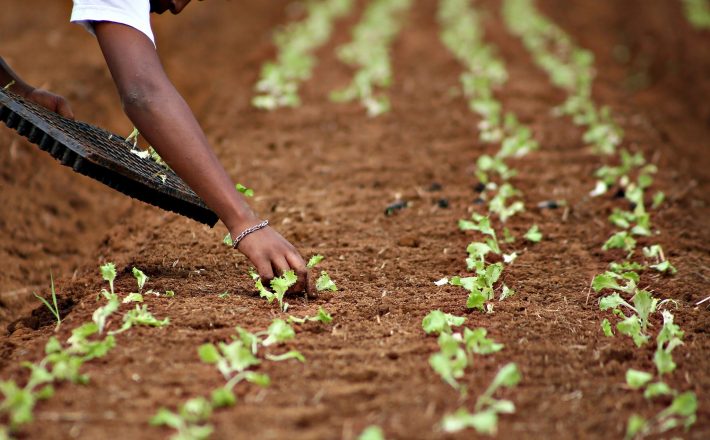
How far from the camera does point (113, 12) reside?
2.36 meters

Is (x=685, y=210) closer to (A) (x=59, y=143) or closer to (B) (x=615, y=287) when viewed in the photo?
(B) (x=615, y=287)

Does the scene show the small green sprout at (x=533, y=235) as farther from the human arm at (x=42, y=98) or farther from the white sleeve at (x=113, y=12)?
the human arm at (x=42, y=98)

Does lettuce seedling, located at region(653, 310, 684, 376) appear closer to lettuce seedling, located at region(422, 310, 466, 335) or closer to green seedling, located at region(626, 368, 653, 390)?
green seedling, located at region(626, 368, 653, 390)

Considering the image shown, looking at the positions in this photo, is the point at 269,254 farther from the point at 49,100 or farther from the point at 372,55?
the point at 372,55

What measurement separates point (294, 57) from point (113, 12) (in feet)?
15.3

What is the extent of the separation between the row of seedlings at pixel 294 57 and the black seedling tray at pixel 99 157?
283 centimetres

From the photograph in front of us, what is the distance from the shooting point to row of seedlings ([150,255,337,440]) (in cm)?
177

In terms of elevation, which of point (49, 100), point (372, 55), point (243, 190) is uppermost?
point (372, 55)

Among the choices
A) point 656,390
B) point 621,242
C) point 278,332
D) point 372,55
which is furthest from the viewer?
point 372,55

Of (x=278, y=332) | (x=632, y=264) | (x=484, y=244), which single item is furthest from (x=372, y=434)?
(x=632, y=264)

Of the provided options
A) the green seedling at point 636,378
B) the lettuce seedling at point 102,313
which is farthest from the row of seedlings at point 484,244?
the lettuce seedling at point 102,313

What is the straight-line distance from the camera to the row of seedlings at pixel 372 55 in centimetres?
597

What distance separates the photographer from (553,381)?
2.12 m

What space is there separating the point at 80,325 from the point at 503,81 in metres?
5.22
